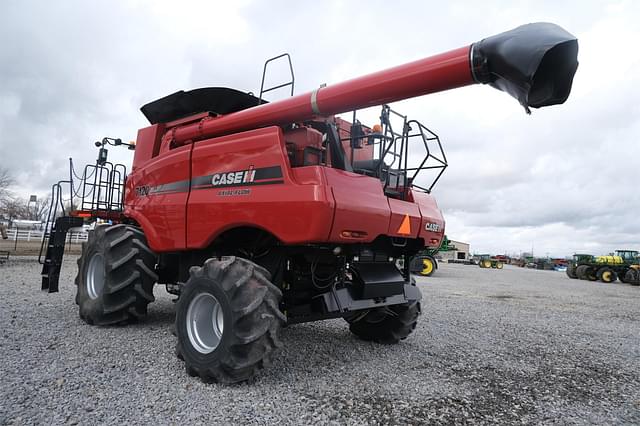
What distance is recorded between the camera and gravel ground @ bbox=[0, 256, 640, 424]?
324 centimetres

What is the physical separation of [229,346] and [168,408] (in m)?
0.67

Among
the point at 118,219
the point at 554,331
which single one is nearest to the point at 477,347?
the point at 554,331

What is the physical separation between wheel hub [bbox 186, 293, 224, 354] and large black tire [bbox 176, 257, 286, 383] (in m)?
0.06

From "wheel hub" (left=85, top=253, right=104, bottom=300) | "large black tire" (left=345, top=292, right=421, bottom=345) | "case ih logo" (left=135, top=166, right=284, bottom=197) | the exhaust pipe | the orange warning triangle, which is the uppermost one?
the exhaust pipe

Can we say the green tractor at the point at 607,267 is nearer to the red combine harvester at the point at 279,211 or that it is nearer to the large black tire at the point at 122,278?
the red combine harvester at the point at 279,211

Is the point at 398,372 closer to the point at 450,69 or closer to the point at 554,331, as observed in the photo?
the point at 450,69

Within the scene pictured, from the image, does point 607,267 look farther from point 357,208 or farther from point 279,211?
point 279,211

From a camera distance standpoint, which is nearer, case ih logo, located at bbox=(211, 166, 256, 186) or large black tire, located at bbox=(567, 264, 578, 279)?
case ih logo, located at bbox=(211, 166, 256, 186)

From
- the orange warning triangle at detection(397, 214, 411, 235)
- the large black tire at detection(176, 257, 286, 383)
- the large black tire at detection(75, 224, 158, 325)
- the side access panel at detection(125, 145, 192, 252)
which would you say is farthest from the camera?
the large black tire at detection(75, 224, 158, 325)

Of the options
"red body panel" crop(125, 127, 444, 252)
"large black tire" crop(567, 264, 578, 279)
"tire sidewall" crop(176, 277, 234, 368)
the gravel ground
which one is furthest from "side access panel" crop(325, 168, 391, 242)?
"large black tire" crop(567, 264, 578, 279)

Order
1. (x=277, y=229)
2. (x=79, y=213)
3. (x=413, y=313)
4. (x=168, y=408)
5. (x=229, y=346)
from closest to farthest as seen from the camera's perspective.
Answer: (x=168, y=408) → (x=229, y=346) → (x=277, y=229) → (x=413, y=313) → (x=79, y=213)

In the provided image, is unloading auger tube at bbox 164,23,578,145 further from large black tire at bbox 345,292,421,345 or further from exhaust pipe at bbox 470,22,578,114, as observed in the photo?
large black tire at bbox 345,292,421,345

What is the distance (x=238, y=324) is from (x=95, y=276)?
3587mm

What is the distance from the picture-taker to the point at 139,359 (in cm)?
435
